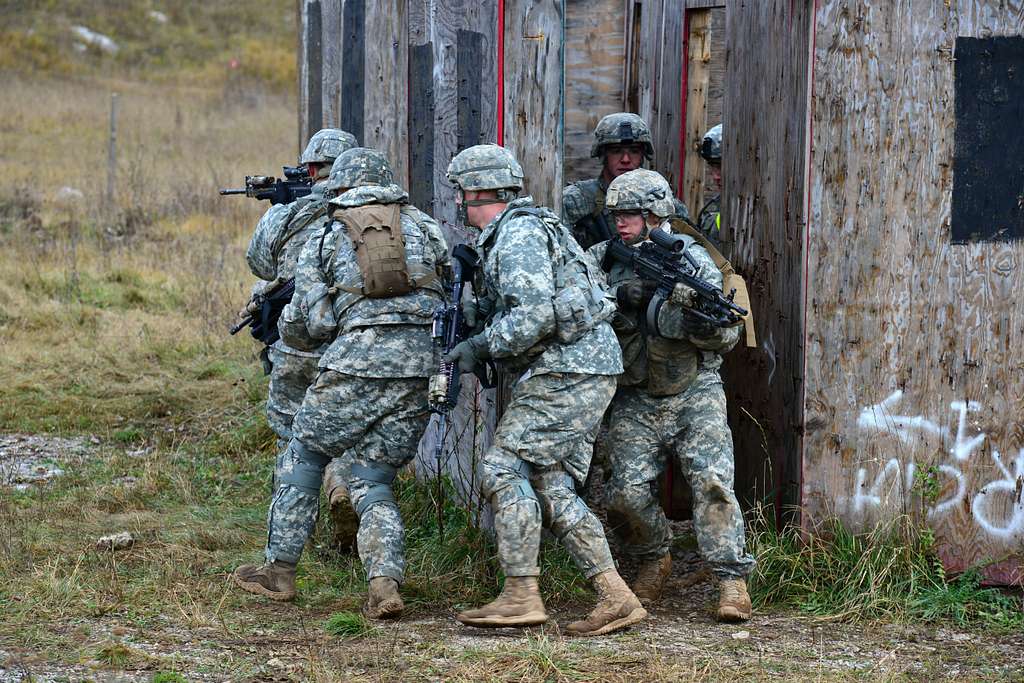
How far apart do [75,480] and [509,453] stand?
3435mm

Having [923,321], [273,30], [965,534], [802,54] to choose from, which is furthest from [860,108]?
[273,30]

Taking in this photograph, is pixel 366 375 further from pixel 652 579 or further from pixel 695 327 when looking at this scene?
pixel 652 579

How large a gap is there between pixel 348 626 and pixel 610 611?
3.36 feet

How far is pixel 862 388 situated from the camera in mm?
5289

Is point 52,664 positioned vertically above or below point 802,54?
below

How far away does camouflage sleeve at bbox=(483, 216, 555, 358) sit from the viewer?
4797 millimetres

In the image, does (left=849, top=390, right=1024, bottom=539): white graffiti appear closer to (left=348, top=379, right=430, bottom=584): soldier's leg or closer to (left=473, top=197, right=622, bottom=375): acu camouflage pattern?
(left=473, top=197, right=622, bottom=375): acu camouflage pattern

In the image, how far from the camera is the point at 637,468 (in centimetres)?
537

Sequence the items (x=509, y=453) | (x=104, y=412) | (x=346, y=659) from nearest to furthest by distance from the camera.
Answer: (x=346, y=659) → (x=509, y=453) → (x=104, y=412)

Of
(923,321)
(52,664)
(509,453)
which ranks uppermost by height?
(923,321)

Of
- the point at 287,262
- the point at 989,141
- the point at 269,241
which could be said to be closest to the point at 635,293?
the point at 989,141

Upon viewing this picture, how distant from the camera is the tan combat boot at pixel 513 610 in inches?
190

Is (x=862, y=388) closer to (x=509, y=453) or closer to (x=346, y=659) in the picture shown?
(x=509, y=453)

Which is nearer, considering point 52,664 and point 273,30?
point 52,664
